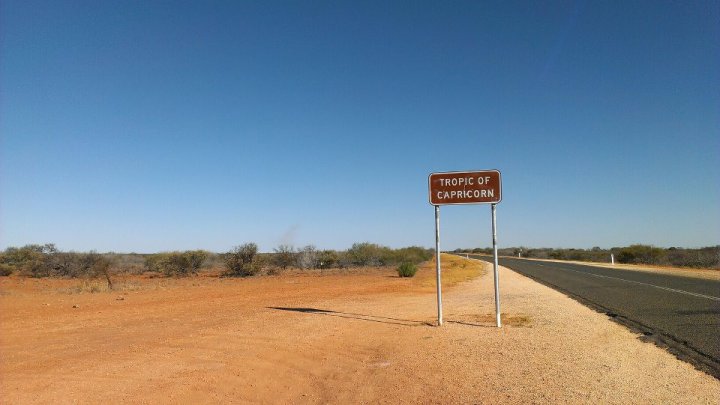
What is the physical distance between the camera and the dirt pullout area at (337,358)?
251 inches

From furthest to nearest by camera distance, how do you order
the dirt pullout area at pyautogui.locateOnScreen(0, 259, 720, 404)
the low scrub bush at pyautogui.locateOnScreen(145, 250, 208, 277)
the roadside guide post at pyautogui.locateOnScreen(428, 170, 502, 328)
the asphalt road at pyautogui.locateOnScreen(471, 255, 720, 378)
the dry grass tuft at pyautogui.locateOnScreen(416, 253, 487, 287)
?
the low scrub bush at pyautogui.locateOnScreen(145, 250, 208, 277) < the dry grass tuft at pyautogui.locateOnScreen(416, 253, 487, 287) < the roadside guide post at pyautogui.locateOnScreen(428, 170, 502, 328) < the asphalt road at pyautogui.locateOnScreen(471, 255, 720, 378) < the dirt pullout area at pyautogui.locateOnScreen(0, 259, 720, 404)

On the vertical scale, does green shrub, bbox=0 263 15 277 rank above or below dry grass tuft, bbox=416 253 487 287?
above

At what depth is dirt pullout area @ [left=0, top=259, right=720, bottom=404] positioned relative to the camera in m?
6.38

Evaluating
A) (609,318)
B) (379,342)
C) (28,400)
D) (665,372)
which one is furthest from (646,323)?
(28,400)

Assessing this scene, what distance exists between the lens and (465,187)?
11.9 metres

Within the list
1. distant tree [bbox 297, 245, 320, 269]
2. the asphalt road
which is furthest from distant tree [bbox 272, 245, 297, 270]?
the asphalt road

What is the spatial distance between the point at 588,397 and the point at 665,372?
192cm

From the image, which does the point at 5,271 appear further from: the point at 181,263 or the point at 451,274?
the point at 451,274

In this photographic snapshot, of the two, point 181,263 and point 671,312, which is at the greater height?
point 181,263

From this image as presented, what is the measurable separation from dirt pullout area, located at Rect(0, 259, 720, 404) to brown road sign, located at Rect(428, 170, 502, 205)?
112 inches

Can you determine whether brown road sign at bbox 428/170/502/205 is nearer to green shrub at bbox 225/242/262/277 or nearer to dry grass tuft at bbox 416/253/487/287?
dry grass tuft at bbox 416/253/487/287

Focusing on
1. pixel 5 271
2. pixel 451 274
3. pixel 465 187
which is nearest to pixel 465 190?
pixel 465 187

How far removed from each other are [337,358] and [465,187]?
5.27 m

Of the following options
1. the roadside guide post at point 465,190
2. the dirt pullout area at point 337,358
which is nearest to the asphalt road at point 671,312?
the dirt pullout area at point 337,358
